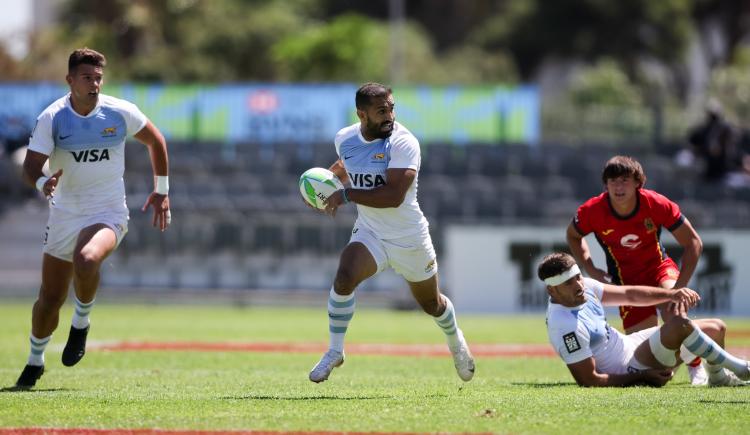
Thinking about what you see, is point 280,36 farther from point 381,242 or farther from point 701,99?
point 381,242

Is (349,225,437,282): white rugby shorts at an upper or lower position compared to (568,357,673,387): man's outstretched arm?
upper

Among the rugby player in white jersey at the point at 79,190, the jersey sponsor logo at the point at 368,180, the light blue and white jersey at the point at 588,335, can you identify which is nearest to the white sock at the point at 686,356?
the light blue and white jersey at the point at 588,335

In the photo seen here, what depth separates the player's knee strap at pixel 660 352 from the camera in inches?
393

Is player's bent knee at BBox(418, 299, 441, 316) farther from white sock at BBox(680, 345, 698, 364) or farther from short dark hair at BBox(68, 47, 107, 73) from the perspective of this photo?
short dark hair at BBox(68, 47, 107, 73)

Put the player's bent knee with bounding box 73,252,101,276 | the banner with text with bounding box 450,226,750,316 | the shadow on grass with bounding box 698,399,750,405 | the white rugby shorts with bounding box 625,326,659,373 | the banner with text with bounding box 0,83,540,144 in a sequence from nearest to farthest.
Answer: the shadow on grass with bounding box 698,399,750,405 < the player's bent knee with bounding box 73,252,101,276 < the white rugby shorts with bounding box 625,326,659,373 < the banner with text with bounding box 450,226,750,316 < the banner with text with bounding box 0,83,540,144

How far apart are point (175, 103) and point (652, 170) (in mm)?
12418

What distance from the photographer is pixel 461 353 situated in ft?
33.7

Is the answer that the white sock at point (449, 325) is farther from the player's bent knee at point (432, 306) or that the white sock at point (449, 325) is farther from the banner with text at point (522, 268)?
the banner with text at point (522, 268)

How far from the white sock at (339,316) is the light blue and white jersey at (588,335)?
64.5 inches

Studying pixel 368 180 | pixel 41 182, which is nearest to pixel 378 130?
pixel 368 180

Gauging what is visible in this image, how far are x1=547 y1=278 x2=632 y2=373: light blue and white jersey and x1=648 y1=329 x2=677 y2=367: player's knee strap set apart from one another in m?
0.29

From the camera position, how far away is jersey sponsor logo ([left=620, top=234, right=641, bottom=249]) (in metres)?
10.9

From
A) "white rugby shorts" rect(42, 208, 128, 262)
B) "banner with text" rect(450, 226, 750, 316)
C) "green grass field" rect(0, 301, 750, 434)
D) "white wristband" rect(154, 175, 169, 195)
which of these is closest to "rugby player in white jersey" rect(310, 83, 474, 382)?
"green grass field" rect(0, 301, 750, 434)

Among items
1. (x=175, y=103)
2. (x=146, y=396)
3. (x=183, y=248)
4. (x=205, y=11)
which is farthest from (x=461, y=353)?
(x=205, y=11)
